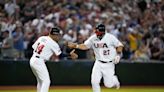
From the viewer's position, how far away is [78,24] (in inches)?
749

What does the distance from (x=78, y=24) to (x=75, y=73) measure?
198 centimetres

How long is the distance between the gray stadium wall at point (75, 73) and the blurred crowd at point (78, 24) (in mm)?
358

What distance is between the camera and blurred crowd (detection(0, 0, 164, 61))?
17875mm

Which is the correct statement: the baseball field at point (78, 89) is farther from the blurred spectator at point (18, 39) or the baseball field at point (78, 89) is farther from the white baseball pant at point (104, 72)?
the white baseball pant at point (104, 72)

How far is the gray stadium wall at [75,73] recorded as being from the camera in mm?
17892

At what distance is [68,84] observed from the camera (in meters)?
18.5

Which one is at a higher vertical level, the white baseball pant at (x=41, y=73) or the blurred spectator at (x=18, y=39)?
the blurred spectator at (x=18, y=39)

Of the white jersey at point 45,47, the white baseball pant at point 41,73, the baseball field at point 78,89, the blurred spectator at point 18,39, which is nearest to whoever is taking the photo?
the white baseball pant at point 41,73

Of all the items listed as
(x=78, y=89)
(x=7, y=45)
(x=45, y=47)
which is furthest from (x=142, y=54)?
(x=45, y=47)

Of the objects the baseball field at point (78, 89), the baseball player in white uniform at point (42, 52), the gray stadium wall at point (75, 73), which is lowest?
the baseball field at point (78, 89)

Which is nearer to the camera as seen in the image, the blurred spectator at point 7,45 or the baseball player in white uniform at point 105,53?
the baseball player in white uniform at point 105,53

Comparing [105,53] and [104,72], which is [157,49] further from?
[104,72]

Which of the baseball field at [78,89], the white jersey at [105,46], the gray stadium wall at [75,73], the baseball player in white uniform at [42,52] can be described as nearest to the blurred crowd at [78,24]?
the gray stadium wall at [75,73]

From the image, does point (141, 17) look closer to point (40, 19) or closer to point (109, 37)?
point (40, 19)
